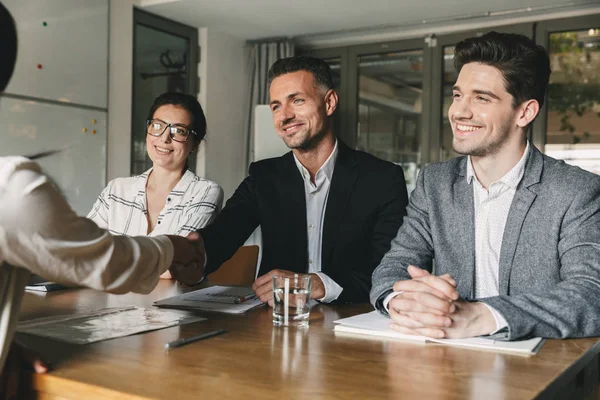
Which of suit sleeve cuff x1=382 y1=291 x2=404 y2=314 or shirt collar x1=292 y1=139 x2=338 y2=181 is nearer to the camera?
suit sleeve cuff x1=382 y1=291 x2=404 y2=314

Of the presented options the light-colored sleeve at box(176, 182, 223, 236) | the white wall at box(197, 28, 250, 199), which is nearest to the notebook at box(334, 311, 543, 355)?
the light-colored sleeve at box(176, 182, 223, 236)

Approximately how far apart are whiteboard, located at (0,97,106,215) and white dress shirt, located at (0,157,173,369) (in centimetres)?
333

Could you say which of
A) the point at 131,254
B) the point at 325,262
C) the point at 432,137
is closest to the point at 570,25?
the point at 432,137

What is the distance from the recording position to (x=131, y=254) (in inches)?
39.6

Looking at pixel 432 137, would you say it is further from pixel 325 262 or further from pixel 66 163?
pixel 325 262

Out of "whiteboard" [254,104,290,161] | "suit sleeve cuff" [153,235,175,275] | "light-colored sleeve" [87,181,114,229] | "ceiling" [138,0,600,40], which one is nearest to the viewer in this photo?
"suit sleeve cuff" [153,235,175,275]

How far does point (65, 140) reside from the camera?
445cm

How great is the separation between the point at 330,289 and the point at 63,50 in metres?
3.61

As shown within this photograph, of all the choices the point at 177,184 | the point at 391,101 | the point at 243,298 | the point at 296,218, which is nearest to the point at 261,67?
the point at 391,101

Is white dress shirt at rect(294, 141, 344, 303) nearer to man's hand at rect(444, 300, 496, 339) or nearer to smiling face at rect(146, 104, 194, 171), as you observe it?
smiling face at rect(146, 104, 194, 171)

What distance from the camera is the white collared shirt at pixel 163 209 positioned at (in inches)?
102

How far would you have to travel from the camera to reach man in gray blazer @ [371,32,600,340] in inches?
58.9

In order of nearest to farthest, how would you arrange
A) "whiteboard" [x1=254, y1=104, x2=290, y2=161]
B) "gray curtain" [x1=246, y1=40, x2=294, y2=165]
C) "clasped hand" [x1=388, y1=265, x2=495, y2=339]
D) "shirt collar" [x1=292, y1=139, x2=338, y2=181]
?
"clasped hand" [x1=388, y1=265, x2=495, y2=339]
"shirt collar" [x1=292, y1=139, x2=338, y2=181]
"whiteboard" [x1=254, y1=104, x2=290, y2=161]
"gray curtain" [x1=246, y1=40, x2=294, y2=165]

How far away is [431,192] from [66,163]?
3.39 metres
